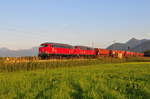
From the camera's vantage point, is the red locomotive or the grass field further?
the red locomotive

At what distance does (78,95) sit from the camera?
638cm

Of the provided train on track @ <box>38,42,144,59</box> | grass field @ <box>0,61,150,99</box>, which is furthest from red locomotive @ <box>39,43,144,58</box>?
grass field @ <box>0,61,150,99</box>

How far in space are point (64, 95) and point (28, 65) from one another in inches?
930

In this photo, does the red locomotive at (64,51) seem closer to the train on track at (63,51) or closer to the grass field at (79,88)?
the train on track at (63,51)

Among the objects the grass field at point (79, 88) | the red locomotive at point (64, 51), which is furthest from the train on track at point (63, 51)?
the grass field at point (79, 88)

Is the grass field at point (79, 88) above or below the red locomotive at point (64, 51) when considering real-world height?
below

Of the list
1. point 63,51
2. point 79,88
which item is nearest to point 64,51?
point 63,51

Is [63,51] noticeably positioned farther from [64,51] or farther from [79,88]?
[79,88]

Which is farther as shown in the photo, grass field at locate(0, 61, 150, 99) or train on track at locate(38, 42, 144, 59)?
train on track at locate(38, 42, 144, 59)

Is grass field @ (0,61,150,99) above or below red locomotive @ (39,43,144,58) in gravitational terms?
below

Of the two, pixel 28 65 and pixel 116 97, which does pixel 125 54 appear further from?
pixel 116 97

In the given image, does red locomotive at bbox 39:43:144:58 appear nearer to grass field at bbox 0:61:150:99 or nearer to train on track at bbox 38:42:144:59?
train on track at bbox 38:42:144:59

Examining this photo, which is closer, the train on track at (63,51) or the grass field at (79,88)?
the grass field at (79,88)

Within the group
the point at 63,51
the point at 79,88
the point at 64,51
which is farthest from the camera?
the point at 64,51
